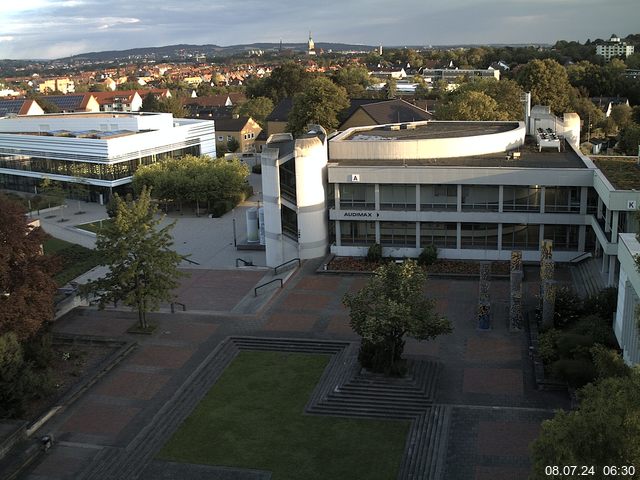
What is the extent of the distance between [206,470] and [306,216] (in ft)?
69.2

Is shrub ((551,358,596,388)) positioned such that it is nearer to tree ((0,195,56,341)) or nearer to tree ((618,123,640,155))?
tree ((0,195,56,341))

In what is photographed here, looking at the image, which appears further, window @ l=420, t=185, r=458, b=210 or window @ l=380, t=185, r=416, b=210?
window @ l=380, t=185, r=416, b=210

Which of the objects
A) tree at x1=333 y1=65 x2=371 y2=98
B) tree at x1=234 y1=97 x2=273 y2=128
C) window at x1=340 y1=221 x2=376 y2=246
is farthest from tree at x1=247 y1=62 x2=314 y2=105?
window at x1=340 y1=221 x2=376 y2=246

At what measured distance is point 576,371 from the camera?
2297cm

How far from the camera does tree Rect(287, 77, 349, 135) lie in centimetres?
6844

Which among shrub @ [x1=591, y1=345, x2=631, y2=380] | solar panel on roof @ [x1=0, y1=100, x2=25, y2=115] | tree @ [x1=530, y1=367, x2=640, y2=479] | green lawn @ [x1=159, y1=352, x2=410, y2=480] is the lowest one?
green lawn @ [x1=159, y1=352, x2=410, y2=480]

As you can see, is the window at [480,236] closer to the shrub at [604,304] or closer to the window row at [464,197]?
the window row at [464,197]

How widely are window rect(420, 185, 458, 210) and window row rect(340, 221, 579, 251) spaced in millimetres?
953

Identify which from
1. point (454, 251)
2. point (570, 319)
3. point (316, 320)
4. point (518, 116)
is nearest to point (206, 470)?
point (316, 320)

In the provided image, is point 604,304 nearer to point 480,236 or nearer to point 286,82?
point 480,236

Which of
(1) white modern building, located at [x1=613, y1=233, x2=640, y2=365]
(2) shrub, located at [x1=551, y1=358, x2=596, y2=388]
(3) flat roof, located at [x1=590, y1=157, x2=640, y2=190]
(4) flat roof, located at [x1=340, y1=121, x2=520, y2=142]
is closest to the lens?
(1) white modern building, located at [x1=613, y1=233, x2=640, y2=365]

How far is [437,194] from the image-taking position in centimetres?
3912

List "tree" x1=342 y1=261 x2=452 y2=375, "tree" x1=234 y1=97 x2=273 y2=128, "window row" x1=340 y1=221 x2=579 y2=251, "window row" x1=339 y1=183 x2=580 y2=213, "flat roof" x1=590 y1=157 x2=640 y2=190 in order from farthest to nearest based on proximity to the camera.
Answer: "tree" x1=234 y1=97 x2=273 y2=128 < "window row" x1=340 y1=221 x2=579 y2=251 < "window row" x1=339 y1=183 x2=580 y2=213 < "flat roof" x1=590 y1=157 x2=640 y2=190 < "tree" x1=342 y1=261 x2=452 y2=375

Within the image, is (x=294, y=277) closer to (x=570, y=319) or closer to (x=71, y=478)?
(x=570, y=319)
